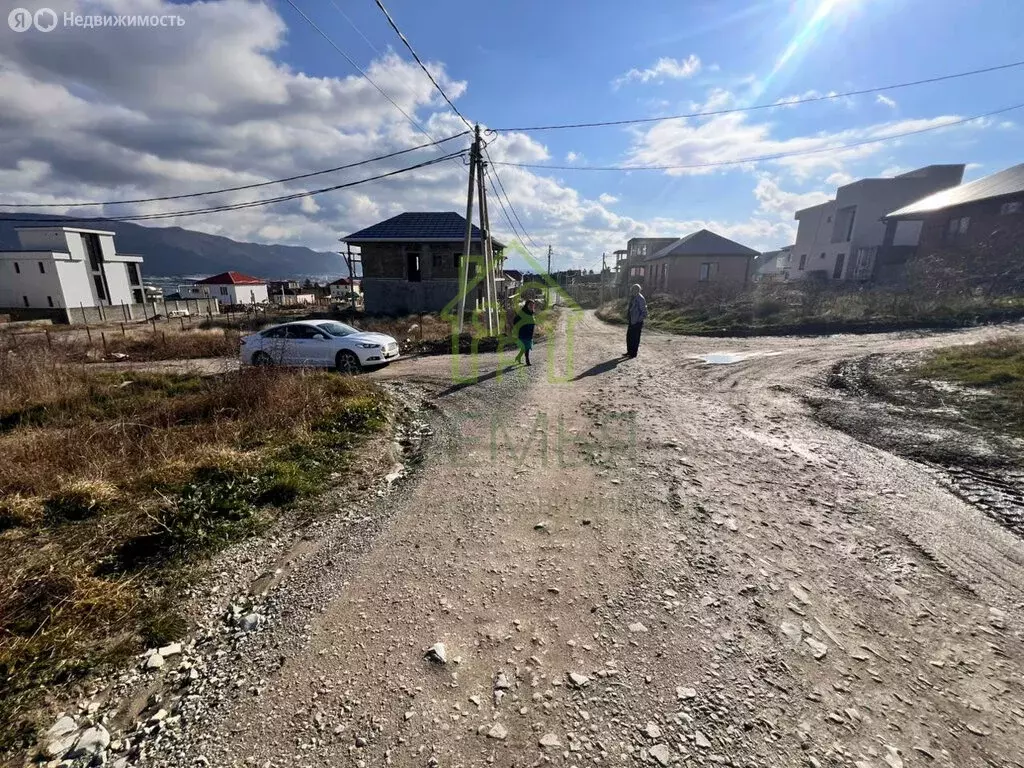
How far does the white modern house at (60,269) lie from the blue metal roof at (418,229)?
29.9 metres

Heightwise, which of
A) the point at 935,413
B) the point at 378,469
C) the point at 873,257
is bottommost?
the point at 378,469

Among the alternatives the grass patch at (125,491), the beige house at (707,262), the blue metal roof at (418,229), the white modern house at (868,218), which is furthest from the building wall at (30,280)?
the white modern house at (868,218)

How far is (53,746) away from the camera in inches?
78.9

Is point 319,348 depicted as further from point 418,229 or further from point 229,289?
point 229,289

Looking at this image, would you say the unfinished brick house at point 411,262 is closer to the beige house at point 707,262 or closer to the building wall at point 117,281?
the beige house at point 707,262

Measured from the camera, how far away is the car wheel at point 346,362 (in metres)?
11.2

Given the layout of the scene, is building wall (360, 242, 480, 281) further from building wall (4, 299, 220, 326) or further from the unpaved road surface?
the unpaved road surface

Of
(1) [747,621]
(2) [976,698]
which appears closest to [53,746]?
(1) [747,621]

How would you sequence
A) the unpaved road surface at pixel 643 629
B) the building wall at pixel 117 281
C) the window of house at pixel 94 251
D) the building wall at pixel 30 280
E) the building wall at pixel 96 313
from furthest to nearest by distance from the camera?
the building wall at pixel 117 281
the window of house at pixel 94 251
the building wall at pixel 30 280
the building wall at pixel 96 313
the unpaved road surface at pixel 643 629

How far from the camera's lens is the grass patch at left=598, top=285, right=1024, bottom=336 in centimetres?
1451

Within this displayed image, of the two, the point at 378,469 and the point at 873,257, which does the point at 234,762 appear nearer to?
the point at 378,469

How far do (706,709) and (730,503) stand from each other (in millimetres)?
2318

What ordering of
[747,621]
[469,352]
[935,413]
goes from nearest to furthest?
[747,621]
[935,413]
[469,352]

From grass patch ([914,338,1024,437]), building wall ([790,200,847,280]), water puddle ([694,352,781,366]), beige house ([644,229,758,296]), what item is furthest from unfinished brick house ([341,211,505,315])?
building wall ([790,200,847,280])
